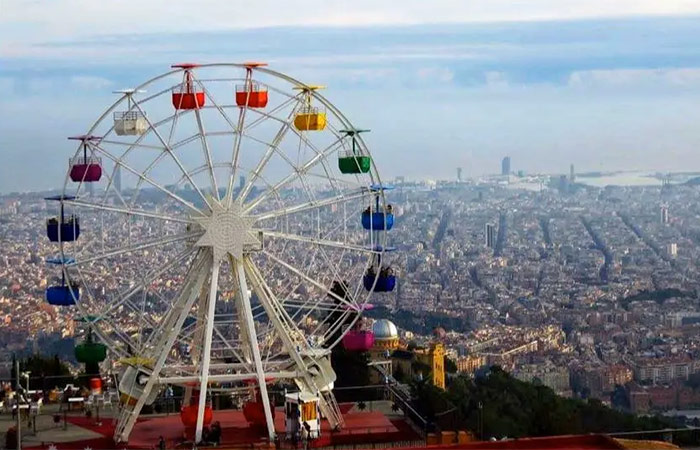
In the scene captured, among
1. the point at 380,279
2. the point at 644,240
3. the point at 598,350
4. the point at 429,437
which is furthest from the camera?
the point at 644,240

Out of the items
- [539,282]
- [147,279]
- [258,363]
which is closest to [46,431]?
[147,279]

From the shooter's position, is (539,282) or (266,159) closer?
(266,159)

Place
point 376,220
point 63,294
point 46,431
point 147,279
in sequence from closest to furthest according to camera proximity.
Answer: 1. point 147,279
2. point 46,431
3. point 63,294
4. point 376,220

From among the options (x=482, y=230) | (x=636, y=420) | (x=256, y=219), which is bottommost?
(x=636, y=420)

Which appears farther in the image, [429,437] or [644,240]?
[644,240]

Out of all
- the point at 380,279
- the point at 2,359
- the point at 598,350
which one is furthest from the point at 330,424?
the point at 598,350

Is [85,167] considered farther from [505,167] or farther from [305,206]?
[505,167]

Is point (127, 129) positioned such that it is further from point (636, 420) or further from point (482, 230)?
point (482, 230)
